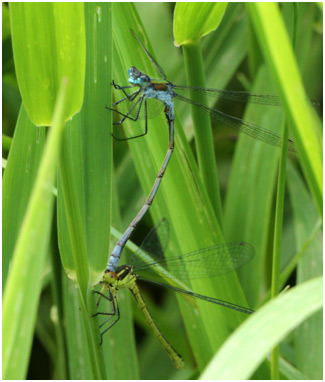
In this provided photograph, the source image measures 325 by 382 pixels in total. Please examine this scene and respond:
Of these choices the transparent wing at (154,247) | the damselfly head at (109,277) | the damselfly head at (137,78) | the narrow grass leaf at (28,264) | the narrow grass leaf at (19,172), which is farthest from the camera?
the transparent wing at (154,247)

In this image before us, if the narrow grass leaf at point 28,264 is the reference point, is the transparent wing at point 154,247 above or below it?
below

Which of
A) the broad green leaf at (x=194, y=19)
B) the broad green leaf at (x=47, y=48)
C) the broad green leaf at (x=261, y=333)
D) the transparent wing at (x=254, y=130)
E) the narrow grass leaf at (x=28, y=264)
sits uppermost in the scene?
the broad green leaf at (x=194, y=19)

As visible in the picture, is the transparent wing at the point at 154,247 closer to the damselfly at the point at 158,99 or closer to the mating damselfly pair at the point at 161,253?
the mating damselfly pair at the point at 161,253

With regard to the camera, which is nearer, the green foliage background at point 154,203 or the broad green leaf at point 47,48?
the green foliage background at point 154,203

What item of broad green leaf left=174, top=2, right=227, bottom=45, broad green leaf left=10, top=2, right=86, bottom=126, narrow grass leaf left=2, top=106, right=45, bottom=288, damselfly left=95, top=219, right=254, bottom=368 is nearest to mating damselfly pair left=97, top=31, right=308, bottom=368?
damselfly left=95, top=219, right=254, bottom=368

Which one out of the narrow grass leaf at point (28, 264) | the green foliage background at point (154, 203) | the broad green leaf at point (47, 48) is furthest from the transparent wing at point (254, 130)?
the narrow grass leaf at point (28, 264)

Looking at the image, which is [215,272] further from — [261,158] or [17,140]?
[261,158]

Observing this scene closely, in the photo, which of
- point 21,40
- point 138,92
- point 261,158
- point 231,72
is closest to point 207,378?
point 21,40
